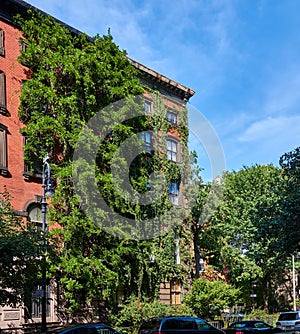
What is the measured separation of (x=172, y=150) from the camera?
38000 mm

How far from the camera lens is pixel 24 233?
57.1ft

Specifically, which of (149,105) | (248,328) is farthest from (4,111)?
(248,328)

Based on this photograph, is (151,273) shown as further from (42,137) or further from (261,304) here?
(261,304)

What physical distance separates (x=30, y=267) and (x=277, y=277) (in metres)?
36.8

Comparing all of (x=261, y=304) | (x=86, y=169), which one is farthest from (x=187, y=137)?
(x=261, y=304)

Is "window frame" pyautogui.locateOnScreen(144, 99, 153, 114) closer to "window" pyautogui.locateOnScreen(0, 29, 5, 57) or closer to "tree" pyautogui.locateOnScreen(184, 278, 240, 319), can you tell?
"window" pyautogui.locateOnScreen(0, 29, 5, 57)

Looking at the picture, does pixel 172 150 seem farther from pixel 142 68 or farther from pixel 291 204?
pixel 291 204

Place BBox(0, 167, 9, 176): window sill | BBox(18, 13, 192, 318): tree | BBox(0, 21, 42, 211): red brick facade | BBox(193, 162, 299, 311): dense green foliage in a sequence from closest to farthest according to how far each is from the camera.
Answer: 1. BBox(0, 167, 9, 176): window sill
2. BBox(0, 21, 42, 211): red brick facade
3. BBox(18, 13, 192, 318): tree
4. BBox(193, 162, 299, 311): dense green foliage

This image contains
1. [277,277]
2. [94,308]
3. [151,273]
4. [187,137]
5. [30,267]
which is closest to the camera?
[30,267]

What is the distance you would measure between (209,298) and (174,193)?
27.9 ft

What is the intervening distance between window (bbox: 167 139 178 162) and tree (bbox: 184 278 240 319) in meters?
9.81

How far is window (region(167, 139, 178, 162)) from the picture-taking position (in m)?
37.7

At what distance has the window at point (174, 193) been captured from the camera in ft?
121

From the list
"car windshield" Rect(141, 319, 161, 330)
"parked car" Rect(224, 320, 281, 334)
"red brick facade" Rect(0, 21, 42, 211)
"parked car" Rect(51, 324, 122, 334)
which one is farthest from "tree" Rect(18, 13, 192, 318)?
"parked car" Rect(51, 324, 122, 334)
